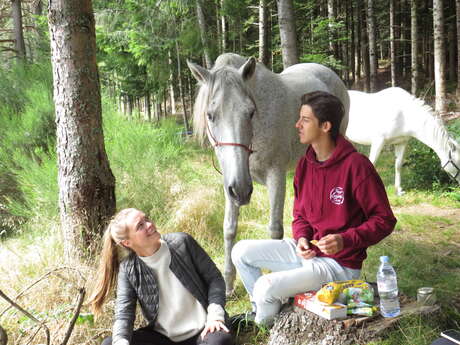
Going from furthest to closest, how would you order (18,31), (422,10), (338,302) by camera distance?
(422,10) < (18,31) < (338,302)

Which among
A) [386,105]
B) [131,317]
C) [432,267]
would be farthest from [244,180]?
[386,105]

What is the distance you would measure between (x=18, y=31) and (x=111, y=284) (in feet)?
37.8

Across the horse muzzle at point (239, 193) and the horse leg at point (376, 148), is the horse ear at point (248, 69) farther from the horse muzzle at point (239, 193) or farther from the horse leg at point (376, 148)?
the horse leg at point (376, 148)

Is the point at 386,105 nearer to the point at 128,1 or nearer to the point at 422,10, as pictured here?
the point at 128,1

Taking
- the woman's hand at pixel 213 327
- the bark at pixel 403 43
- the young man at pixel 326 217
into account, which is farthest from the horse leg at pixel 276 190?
the bark at pixel 403 43

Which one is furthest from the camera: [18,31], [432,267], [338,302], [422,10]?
[422,10]

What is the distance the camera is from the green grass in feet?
10.4

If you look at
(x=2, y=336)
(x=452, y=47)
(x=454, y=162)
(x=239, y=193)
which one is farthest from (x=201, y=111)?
(x=452, y=47)

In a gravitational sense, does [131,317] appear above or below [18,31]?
below

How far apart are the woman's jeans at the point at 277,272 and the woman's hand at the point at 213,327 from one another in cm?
33

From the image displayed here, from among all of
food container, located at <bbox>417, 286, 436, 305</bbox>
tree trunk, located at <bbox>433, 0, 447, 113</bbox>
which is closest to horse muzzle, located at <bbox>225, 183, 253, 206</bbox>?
food container, located at <bbox>417, 286, 436, 305</bbox>

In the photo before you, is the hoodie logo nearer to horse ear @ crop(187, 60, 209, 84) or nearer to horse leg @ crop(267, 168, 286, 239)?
horse leg @ crop(267, 168, 286, 239)

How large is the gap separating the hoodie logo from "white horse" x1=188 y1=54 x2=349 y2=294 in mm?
528

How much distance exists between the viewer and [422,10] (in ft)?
61.4
